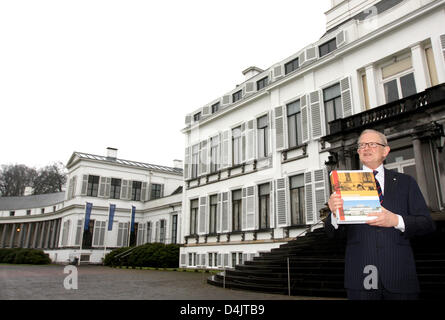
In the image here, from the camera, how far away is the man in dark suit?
2.39m

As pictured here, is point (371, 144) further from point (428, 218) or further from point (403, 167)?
point (403, 167)

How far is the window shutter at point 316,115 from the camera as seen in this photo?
624 inches

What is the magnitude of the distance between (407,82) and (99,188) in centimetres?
3075

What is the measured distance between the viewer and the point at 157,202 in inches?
1326

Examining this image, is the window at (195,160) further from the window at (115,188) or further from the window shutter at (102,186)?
the window shutter at (102,186)

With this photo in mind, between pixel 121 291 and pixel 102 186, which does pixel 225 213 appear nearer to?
pixel 121 291

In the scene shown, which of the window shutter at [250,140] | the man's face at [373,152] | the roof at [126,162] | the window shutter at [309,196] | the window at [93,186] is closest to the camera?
the man's face at [373,152]

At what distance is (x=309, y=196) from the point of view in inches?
615

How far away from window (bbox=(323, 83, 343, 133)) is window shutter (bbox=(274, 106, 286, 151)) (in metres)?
2.63

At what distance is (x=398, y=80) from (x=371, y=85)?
1030 mm

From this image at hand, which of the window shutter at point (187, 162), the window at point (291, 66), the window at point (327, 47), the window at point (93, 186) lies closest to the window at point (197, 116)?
the window shutter at point (187, 162)

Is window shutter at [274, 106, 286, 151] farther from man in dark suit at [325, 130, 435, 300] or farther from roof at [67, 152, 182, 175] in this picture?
roof at [67, 152, 182, 175]

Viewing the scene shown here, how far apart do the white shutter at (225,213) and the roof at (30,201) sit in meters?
30.8
